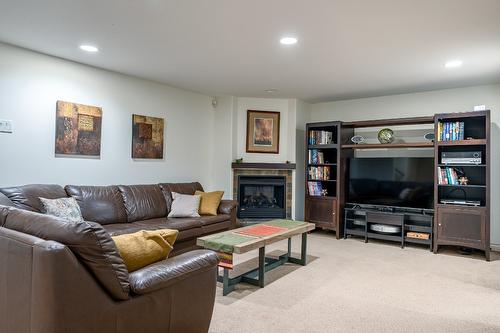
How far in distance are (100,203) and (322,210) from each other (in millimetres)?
3461

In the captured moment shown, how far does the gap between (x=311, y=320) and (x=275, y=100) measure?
4292 millimetres

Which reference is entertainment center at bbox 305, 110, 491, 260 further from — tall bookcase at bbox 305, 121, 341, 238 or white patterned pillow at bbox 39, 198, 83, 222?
white patterned pillow at bbox 39, 198, 83, 222

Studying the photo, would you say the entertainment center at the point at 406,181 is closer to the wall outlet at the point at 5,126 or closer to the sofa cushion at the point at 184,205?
the sofa cushion at the point at 184,205

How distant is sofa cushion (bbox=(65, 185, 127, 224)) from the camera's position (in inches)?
154

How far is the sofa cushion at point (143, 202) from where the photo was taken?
4.36 metres

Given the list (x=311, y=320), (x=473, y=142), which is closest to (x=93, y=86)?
(x=311, y=320)

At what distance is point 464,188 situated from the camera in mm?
4957

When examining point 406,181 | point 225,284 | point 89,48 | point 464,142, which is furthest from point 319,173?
point 89,48

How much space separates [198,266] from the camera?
6.67ft

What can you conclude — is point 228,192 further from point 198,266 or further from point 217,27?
point 198,266

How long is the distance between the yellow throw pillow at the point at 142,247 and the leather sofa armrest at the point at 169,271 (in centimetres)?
5

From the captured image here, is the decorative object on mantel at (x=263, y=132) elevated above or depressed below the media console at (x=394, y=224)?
above

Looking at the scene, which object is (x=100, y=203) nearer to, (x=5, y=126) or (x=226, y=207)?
(x=5, y=126)

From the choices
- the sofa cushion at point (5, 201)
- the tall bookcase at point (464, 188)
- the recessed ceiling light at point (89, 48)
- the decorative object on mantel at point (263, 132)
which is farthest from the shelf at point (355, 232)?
the sofa cushion at point (5, 201)
